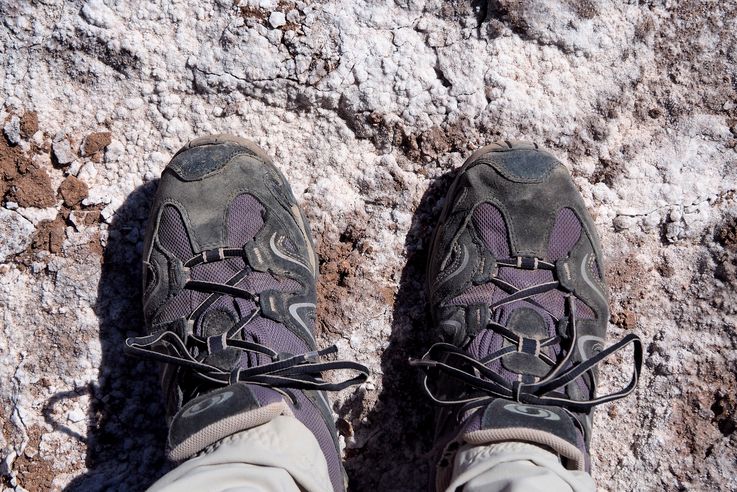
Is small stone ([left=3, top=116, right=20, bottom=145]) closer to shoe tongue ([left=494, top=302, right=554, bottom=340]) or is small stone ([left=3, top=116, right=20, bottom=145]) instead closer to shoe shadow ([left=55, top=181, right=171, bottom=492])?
shoe shadow ([left=55, top=181, right=171, bottom=492])

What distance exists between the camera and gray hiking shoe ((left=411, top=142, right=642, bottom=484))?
1.79 meters

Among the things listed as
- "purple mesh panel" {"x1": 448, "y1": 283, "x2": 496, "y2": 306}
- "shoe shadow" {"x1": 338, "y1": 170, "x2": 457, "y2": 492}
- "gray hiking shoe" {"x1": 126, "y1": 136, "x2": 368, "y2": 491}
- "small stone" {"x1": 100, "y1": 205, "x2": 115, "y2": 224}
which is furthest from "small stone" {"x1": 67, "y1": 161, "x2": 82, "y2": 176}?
"purple mesh panel" {"x1": 448, "y1": 283, "x2": 496, "y2": 306}

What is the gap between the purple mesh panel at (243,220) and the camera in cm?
188

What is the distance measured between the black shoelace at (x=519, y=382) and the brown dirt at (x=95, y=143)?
111cm

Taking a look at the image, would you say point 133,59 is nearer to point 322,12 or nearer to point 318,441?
point 322,12

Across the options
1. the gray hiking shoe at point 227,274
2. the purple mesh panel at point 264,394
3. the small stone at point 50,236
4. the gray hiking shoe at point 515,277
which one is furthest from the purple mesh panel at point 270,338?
the small stone at point 50,236

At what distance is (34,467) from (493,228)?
150cm

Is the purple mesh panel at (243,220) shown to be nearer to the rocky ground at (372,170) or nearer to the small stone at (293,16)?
the rocky ground at (372,170)

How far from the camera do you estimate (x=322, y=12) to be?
1.95 metres

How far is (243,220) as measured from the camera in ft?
6.20

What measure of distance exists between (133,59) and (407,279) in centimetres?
105

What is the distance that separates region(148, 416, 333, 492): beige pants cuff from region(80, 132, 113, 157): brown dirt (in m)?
0.99

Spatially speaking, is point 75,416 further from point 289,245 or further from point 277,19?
point 277,19

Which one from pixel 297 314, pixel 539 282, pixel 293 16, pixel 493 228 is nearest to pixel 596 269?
pixel 539 282
